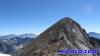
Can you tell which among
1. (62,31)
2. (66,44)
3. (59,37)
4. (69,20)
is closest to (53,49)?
(66,44)

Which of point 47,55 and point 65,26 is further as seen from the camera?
point 65,26

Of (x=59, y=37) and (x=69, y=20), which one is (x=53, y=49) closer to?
(x=59, y=37)

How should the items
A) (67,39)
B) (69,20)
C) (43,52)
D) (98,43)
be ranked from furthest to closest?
1. (98,43)
2. (69,20)
3. (67,39)
4. (43,52)

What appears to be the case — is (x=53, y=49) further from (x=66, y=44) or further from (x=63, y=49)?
(x=66, y=44)

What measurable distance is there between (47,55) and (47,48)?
8.87 metres

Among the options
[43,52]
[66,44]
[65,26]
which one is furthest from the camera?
[65,26]

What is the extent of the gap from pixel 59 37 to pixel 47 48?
1214 centimetres

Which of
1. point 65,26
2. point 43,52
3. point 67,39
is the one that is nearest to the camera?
point 43,52

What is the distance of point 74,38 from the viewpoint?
93.6 metres

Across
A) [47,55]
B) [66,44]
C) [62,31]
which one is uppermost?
[62,31]

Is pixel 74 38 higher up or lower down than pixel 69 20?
lower down

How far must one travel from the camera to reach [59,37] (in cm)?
8575

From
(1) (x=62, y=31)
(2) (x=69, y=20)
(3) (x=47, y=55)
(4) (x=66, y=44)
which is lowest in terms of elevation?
(3) (x=47, y=55)

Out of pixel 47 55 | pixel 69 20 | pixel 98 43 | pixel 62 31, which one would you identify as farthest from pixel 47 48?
pixel 98 43
